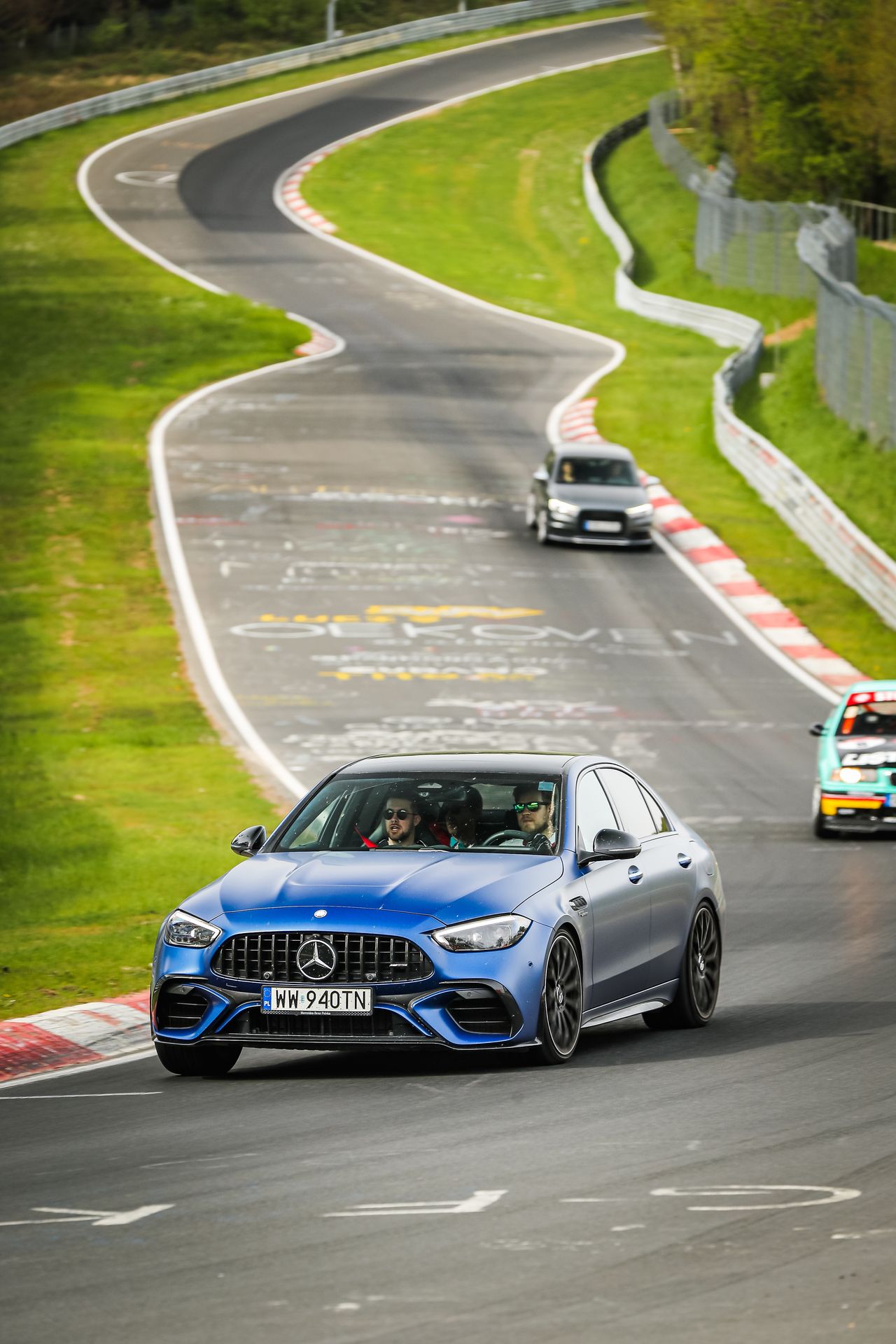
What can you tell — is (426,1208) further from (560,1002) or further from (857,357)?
(857,357)

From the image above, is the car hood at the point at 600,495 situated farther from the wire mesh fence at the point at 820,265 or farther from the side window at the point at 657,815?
the side window at the point at 657,815

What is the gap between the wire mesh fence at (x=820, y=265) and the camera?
133ft

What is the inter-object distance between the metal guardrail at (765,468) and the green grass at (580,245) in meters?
0.31

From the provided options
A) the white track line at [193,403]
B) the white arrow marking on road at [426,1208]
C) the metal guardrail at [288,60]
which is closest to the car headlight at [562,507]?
the white track line at [193,403]

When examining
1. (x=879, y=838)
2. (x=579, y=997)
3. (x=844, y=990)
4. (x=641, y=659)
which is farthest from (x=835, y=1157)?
(x=641, y=659)

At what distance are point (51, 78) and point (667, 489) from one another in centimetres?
5971

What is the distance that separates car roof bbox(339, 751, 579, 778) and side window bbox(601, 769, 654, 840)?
334 mm

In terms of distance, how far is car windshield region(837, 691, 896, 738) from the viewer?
22.2 m

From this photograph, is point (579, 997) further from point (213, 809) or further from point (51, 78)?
point (51, 78)

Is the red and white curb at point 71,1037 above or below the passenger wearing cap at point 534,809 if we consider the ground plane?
below

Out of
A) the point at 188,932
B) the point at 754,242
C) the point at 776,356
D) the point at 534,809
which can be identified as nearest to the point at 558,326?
the point at 754,242

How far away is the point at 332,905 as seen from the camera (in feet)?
33.2

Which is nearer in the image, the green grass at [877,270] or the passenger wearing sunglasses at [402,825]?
the passenger wearing sunglasses at [402,825]

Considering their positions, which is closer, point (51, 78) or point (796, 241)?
point (796, 241)
